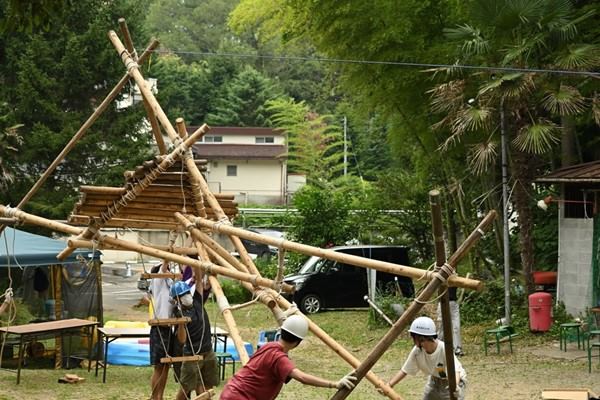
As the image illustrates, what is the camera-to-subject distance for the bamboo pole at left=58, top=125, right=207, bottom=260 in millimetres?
10859

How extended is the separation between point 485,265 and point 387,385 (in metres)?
14.3

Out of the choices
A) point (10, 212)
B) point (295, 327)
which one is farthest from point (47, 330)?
point (295, 327)

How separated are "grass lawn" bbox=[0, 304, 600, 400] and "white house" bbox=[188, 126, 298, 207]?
109 ft

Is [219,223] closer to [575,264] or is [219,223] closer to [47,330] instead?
[47,330]

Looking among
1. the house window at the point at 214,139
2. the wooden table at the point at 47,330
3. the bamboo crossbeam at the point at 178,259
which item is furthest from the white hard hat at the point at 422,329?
the house window at the point at 214,139

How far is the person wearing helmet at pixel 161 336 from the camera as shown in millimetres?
11945

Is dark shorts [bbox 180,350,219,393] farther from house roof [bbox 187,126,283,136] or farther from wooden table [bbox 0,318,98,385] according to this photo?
house roof [bbox 187,126,283,136]

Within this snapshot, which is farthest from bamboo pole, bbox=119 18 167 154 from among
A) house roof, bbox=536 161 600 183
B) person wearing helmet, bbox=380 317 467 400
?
house roof, bbox=536 161 600 183

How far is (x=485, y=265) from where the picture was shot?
22984mm

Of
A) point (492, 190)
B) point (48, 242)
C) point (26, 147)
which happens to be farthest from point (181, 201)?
point (26, 147)

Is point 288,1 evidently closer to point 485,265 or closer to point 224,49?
point 485,265

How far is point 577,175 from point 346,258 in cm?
1087

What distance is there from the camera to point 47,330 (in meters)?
15.1

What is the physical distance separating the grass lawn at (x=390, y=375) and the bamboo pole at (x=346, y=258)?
3983 millimetres
